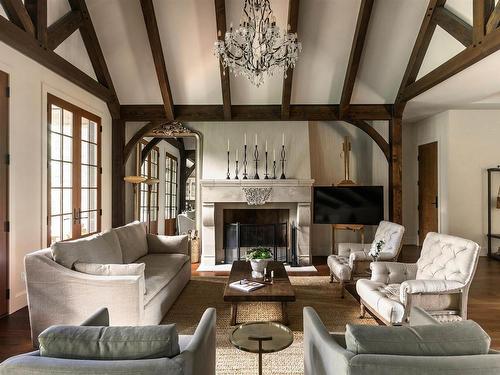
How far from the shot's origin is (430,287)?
9.20 feet

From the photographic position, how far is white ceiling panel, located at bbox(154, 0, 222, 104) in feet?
14.7

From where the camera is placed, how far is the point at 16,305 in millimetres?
3592

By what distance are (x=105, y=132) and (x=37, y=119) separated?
70.6 inches

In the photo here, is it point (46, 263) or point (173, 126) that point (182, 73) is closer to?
point (173, 126)

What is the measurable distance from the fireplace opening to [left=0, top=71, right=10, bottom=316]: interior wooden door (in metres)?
3.44

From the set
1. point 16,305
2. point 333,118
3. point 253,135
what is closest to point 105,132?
point 253,135

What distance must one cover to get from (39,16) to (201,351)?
3956 mm

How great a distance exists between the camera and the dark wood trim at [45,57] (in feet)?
10.5

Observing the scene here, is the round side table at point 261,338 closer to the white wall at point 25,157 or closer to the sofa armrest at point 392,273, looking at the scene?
the sofa armrest at point 392,273

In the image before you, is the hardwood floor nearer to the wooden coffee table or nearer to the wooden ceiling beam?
the wooden coffee table

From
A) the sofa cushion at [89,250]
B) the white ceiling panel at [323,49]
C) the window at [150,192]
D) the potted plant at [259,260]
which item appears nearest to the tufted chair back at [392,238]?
the potted plant at [259,260]

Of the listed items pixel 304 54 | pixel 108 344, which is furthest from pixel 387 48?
pixel 108 344

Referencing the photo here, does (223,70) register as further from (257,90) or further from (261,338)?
(261,338)

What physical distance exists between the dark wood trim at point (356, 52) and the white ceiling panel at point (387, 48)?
0.24 m
